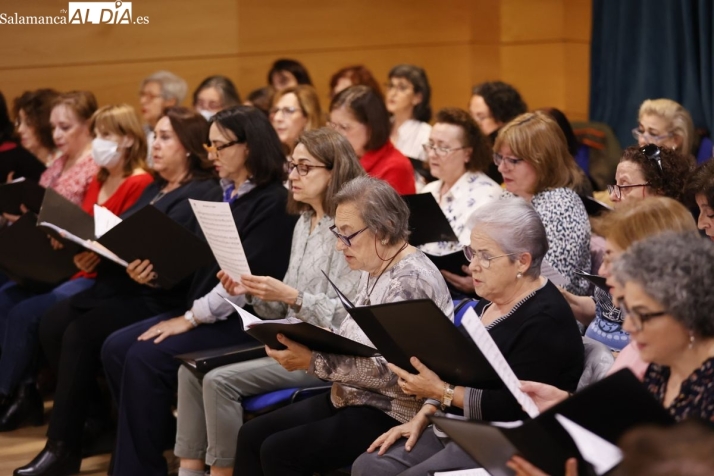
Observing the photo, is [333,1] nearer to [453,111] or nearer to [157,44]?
[157,44]

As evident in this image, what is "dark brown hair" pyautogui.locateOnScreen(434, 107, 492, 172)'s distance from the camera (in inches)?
164

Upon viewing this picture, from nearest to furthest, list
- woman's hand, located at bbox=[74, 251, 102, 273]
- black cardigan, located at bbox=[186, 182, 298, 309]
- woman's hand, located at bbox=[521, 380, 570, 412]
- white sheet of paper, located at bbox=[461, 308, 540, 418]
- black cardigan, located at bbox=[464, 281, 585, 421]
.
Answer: white sheet of paper, located at bbox=[461, 308, 540, 418]
woman's hand, located at bbox=[521, 380, 570, 412]
black cardigan, located at bbox=[464, 281, 585, 421]
black cardigan, located at bbox=[186, 182, 298, 309]
woman's hand, located at bbox=[74, 251, 102, 273]

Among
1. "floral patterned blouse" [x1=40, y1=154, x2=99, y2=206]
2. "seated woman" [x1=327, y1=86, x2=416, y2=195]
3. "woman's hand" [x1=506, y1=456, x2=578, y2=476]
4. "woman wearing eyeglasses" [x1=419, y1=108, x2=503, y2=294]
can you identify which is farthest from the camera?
"floral patterned blouse" [x1=40, y1=154, x2=99, y2=206]

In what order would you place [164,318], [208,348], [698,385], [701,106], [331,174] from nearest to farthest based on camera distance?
[698,385]
[331,174]
[208,348]
[164,318]
[701,106]

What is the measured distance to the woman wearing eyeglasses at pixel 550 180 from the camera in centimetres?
341

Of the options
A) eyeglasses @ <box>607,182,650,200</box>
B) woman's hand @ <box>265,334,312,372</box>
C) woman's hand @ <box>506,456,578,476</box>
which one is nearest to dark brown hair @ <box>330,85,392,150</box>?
eyeglasses @ <box>607,182,650,200</box>

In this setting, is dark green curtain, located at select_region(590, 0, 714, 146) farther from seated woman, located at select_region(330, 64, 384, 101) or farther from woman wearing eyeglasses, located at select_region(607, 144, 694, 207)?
woman wearing eyeglasses, located at select_region(607, 144, 694, 207)

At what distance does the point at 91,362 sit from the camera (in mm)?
3893

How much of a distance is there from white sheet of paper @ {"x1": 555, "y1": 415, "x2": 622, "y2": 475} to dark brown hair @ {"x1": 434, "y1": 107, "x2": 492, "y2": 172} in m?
2.49

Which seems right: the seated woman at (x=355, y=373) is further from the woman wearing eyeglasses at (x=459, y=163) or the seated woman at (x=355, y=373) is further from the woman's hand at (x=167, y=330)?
the woman wearing eyeglasses at (x=459, y=163)

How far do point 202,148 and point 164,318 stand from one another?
80cm

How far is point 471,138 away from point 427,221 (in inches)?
27.8

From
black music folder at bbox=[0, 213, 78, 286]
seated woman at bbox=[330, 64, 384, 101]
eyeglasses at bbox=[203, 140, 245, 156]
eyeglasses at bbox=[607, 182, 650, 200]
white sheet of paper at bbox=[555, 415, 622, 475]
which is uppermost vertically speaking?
seated woman at bbox=[330, 64, 384, 101]

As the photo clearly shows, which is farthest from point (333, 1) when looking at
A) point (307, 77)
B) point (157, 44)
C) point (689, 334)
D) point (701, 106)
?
point (689, 334)
